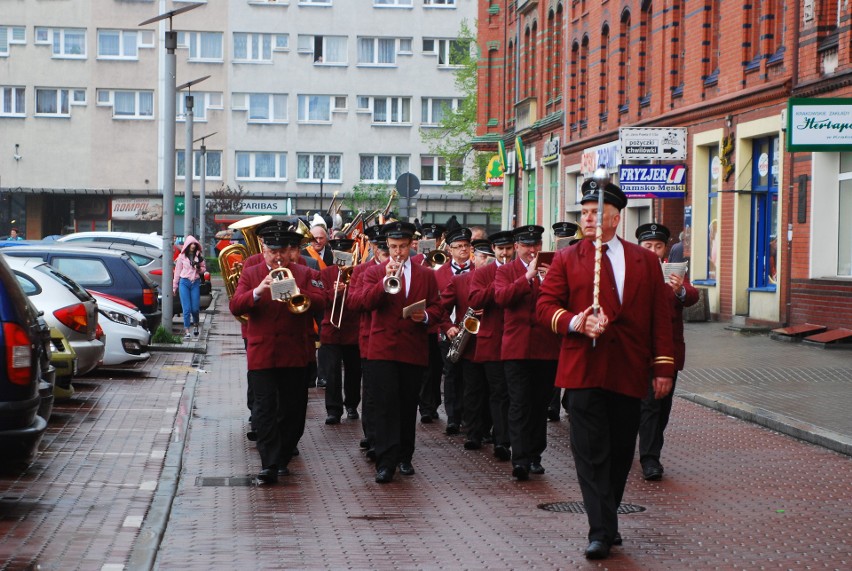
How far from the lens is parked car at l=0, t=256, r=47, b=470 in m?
8.46

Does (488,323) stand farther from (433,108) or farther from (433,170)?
(433,108)

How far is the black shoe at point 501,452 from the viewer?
39.0 ft

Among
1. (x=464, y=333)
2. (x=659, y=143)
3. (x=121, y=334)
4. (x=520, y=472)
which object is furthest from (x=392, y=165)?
(x=520, y=472)

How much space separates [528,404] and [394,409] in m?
1.04

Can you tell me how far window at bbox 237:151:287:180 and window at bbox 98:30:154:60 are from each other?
7131 millimetres

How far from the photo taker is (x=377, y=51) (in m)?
72.3

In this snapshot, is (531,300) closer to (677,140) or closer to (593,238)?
(593,238)

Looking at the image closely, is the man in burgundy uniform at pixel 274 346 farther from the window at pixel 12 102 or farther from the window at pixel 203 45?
the window at pixel 12 102

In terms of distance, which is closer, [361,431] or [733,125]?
[361,431]

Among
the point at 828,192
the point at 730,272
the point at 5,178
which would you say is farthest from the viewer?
the point at 5,178

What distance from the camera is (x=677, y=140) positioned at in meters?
28.9

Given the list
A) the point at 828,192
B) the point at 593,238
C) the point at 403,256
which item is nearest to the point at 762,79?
the point at 828,192

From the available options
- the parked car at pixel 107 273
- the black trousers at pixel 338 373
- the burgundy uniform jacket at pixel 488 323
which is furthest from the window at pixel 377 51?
the burgundy uniform jacket at pixel 488 323

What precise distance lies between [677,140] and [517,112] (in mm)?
20563
